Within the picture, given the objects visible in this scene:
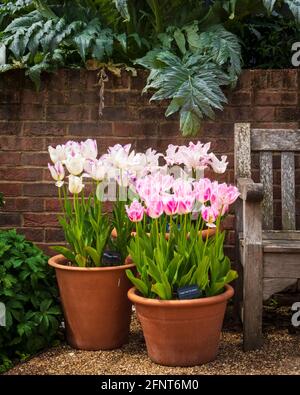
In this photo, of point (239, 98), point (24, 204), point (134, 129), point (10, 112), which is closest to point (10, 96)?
point (10, 112)

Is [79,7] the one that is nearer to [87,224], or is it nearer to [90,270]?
[87,224]

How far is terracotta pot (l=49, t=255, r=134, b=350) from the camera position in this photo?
273 cm

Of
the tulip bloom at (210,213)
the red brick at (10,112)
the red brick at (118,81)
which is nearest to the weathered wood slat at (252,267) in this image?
the tulip bloom at (210,213)

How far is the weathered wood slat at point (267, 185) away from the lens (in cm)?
327

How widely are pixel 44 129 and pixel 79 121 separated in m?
0.20

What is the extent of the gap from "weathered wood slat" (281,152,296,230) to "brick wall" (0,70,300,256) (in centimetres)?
22

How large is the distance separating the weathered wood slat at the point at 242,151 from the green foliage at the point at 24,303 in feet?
3.56

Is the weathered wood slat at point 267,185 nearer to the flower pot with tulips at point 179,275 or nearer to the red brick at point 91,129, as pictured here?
the flower pot with tulips at point 179,275

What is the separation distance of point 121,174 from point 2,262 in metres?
0.65

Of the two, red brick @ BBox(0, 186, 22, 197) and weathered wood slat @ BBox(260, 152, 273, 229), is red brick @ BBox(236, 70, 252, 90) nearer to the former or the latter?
weathered wood slat @ BBox(260, 152, 273, 229)

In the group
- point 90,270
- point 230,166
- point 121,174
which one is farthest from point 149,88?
point 90,270

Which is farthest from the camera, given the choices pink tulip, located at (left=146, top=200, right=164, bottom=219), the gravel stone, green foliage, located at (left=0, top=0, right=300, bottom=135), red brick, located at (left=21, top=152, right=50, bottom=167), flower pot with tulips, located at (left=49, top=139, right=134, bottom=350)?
red brick, located at (left=21, top=152, right=50, bottom=167)

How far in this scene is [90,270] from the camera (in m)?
2.71

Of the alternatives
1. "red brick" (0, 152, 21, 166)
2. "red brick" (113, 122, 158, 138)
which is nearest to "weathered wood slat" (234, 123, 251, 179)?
"red brick" (113, 122, 158, 138)
